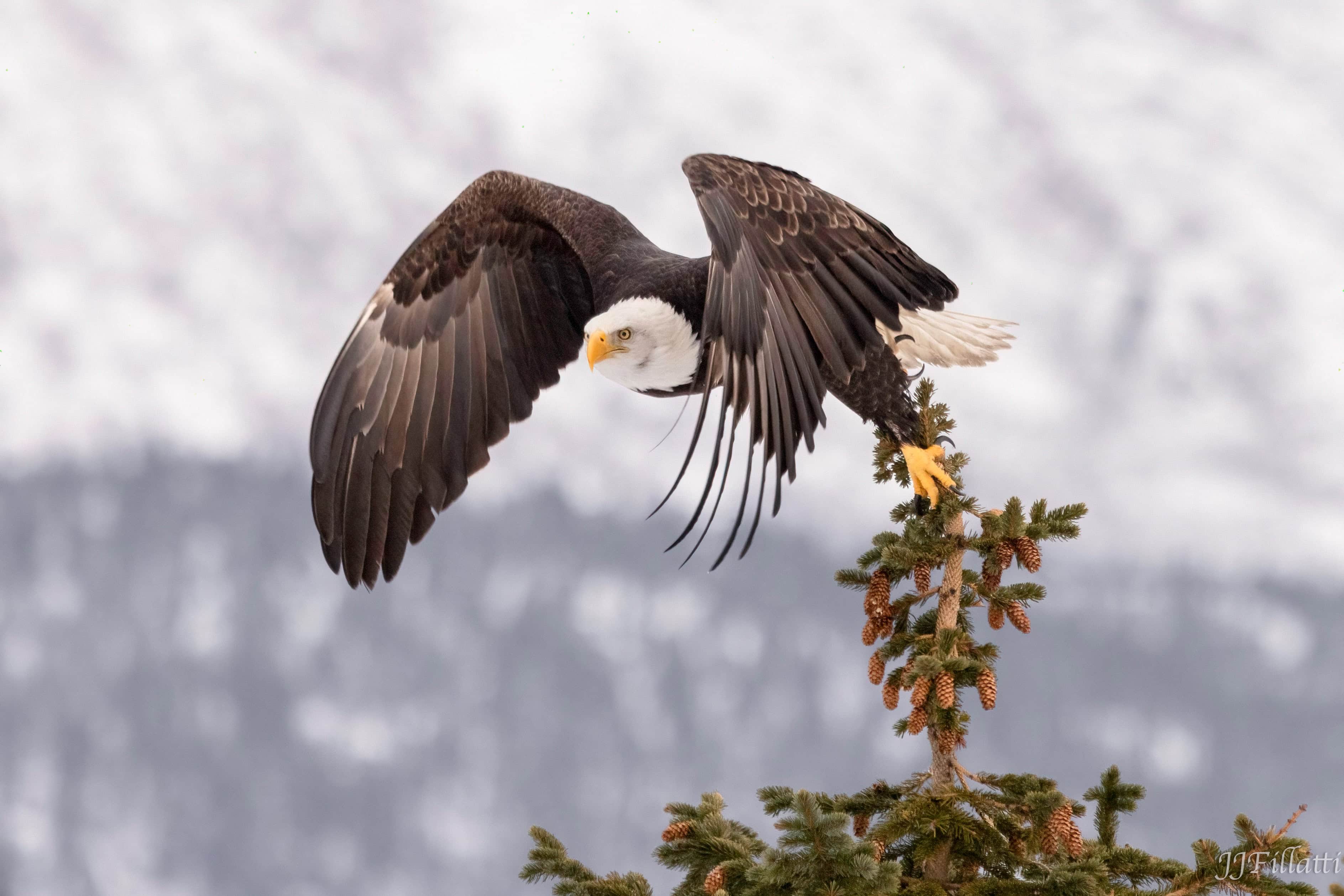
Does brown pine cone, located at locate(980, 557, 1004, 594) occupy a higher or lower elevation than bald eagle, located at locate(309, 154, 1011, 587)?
lower

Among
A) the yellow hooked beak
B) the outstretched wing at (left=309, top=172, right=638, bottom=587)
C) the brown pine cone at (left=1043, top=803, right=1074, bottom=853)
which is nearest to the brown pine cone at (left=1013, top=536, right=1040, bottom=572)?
the brown pine cone at (left=1043, top=803, right=1074, bottom=853)

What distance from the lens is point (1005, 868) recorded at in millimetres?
3812

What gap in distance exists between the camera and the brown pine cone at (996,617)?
158 inches

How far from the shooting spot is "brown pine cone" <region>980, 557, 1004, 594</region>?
13.2 ft

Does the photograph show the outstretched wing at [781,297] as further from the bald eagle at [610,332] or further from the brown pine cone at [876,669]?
the brown pine cone at [876,669]

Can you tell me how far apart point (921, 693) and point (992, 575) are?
22.9 inches

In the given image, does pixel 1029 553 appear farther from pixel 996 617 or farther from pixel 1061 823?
pixel 1061 823

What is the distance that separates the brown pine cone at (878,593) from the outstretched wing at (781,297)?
77 cm

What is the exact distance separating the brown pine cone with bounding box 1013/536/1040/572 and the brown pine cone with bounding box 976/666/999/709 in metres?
0.44

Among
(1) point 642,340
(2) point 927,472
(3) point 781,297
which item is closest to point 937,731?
(2) point 927,472

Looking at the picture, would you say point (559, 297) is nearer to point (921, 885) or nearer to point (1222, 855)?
point (921, 885)

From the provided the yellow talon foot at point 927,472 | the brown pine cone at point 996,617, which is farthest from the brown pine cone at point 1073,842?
the yellow talon foot at point 927,472

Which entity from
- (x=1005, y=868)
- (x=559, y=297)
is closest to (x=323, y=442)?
(x=559, y=297)

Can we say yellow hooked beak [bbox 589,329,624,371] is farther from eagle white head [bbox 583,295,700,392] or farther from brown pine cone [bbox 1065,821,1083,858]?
brown pine cone [bbox 1065,821,1083,858]
